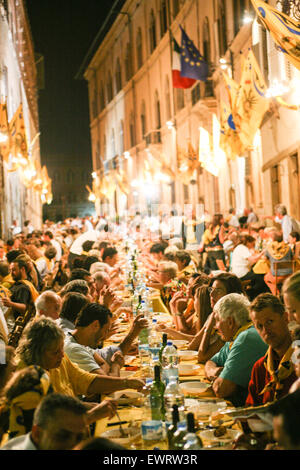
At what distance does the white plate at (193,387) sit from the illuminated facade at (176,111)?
11091mm

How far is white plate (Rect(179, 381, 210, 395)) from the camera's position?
3.98 metres

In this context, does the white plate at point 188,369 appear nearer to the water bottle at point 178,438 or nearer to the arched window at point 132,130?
the water bottle at point 178,438

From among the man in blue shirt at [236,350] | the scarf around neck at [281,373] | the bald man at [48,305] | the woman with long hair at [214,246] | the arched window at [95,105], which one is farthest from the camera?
the arched window at [95,105]

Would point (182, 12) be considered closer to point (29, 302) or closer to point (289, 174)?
point (289, 174)

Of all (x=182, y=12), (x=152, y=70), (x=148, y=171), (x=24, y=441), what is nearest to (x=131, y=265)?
(x=24, y=441)

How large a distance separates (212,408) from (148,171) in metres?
27.7

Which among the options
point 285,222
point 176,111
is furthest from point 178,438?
point 176,111

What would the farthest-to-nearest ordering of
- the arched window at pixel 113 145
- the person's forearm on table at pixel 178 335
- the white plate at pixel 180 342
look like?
the arched window at pixel 113 145 < the person's forearm on table at pixel 178 335 < the white plate at pixel 180 342

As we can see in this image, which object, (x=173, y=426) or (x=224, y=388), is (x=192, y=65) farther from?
(x=173, y=426)

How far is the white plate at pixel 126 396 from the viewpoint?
3.79 meters

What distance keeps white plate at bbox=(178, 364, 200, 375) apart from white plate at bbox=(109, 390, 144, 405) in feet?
2.18

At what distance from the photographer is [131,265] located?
36.8 feet

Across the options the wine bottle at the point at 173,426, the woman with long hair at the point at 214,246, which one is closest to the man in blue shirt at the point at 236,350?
the wine bottle at the point at 173,426

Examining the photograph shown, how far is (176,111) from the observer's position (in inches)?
1292
